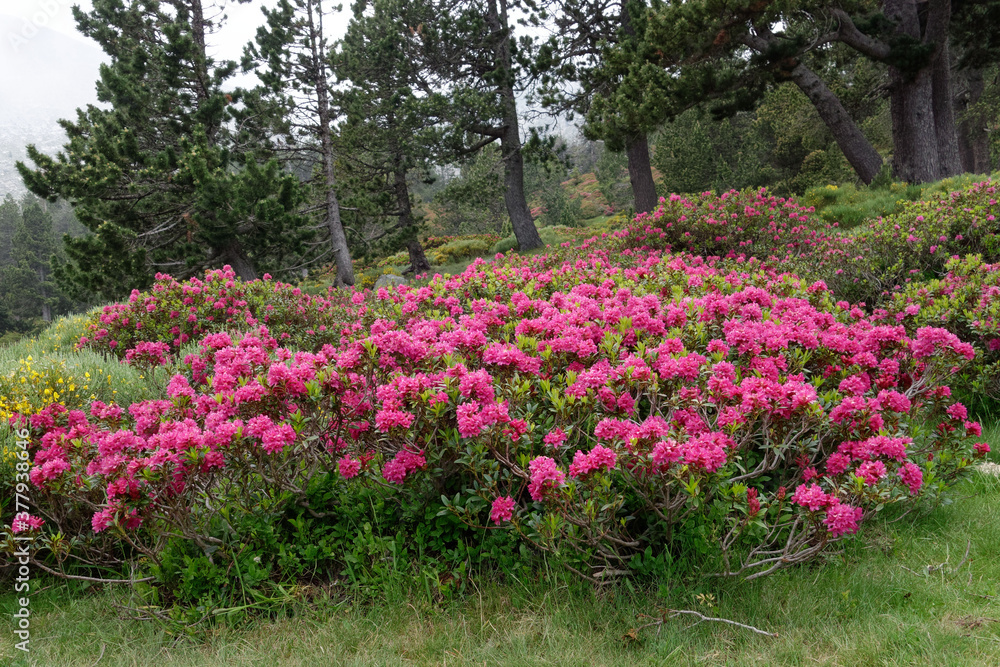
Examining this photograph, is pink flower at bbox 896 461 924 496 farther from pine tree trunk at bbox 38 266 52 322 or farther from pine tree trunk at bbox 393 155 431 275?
pine tree trunk at bbox 38 266 52 322

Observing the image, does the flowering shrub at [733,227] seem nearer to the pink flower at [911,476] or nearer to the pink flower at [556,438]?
the pink flower at [911,476]

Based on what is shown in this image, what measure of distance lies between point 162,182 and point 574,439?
1424cm

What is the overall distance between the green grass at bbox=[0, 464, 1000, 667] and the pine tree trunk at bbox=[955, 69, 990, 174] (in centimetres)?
2740

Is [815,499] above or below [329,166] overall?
below

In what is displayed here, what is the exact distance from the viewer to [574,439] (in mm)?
2693

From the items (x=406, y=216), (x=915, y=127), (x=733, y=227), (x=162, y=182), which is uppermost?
(x=162, y=182)

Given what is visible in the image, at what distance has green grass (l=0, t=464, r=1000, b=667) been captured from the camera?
2094 millimetres

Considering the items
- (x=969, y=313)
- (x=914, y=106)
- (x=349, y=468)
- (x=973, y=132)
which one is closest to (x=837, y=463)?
(x=349, y=468)

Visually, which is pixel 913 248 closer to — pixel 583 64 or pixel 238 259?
pixel 583 64

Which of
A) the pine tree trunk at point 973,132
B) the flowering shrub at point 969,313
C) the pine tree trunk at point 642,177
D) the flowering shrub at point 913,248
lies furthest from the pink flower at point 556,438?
the pine tree trunk at point 973,132

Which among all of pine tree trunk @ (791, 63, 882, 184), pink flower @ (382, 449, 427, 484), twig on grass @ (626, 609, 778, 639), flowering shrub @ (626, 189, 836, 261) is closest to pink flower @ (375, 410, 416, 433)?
pink flower @ (382, 449, 427, 484)

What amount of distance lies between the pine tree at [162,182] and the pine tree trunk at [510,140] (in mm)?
7153

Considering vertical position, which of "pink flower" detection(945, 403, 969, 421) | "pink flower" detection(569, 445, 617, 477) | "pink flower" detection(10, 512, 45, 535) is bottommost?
"pink flower" detection(945, 403, 969, 421)

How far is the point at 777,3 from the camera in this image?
30.8 ft
